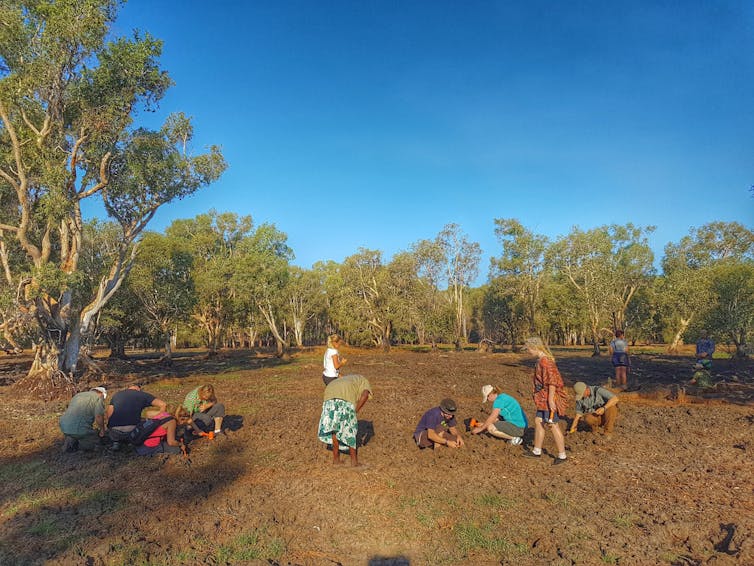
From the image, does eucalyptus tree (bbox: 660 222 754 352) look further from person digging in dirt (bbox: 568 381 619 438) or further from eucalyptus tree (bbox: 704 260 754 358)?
person digging in dirt (bbox: 568 381 619 438)

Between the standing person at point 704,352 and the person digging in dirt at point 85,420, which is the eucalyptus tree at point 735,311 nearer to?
the standing person at point 704,352

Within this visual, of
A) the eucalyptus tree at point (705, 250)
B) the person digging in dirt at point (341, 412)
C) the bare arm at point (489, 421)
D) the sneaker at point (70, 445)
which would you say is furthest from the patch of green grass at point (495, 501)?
the eucalyptus tree at point (705, 250)

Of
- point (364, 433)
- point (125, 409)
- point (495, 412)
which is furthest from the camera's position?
point (364, 433)

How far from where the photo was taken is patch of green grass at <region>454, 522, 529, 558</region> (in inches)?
210

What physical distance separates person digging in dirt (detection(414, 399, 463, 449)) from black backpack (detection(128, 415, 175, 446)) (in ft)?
16.3

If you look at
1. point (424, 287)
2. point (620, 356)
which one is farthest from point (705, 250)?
point (620, 356)

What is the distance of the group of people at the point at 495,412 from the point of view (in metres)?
7.79

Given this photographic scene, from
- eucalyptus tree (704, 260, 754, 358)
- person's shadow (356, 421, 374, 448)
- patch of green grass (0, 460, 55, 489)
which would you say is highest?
eucalyptus tree (704, 260, 754, 358)

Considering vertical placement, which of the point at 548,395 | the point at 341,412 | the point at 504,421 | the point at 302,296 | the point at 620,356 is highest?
the point at 302,296

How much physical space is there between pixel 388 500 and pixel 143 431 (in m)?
5.17

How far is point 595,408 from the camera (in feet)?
33.2

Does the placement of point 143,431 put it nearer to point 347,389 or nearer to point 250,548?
point 347,389

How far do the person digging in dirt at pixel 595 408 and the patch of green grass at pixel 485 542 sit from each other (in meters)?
4.90

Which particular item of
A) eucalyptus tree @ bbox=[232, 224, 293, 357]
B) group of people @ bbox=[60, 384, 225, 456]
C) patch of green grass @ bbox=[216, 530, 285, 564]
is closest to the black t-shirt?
group of people @ bbox=[60, 384, 225, 456]
